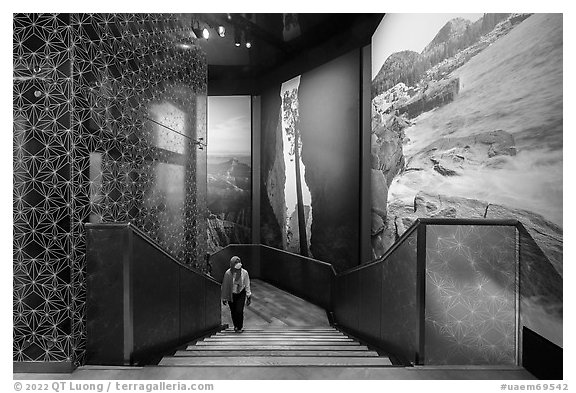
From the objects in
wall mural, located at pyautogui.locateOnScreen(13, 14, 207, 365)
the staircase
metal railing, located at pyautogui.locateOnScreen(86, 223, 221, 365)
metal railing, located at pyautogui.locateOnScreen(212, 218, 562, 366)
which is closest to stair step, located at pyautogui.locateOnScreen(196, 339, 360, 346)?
the staircase

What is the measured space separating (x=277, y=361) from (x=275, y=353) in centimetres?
29

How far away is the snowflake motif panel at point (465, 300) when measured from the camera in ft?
8.48

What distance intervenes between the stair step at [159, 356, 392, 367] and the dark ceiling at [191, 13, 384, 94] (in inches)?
213

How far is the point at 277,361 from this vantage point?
2764mm

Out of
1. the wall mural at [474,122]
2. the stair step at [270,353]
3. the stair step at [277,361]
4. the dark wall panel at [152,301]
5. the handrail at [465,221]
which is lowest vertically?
the stair step at [270,353]

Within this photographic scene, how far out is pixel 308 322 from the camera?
591cm

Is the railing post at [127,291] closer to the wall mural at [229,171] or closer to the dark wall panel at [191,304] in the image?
the dark wall panel at [191,304]

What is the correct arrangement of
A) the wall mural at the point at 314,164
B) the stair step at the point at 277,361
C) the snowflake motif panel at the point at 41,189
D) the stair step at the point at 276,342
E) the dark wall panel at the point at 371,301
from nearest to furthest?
1. the snowflake motif panel at the point at 41,189
2. the stair step at the point at 277,361
3. the dark wall panel at the point at 371,301
4. the stair step at the point at 276,342
5. the wall mural at the point at 314,164

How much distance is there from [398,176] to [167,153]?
3.68 metres

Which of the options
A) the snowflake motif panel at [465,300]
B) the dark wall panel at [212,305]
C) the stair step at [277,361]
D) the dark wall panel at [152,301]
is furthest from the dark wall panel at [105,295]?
the snowflake motif panel at [465,300]

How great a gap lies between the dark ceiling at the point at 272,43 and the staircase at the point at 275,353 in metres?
5.39

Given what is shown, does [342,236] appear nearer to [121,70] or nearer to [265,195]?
[265,195]

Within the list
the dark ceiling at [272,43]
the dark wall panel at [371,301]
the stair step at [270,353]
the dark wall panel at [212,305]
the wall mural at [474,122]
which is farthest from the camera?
the dark ceiling at [272,43]

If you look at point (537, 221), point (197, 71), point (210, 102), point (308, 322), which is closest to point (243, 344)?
point (308, 322)
